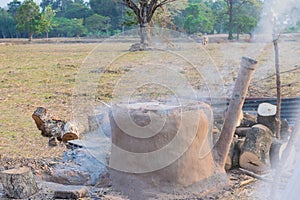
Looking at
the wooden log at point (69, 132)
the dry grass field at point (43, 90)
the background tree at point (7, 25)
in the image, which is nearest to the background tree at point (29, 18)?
the background tree at point (7, 25)

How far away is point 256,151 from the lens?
4219mm

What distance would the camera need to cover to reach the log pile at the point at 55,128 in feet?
17.9

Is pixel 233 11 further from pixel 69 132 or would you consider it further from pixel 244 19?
pixel 69 132

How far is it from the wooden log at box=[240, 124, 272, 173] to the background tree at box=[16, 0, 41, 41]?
3815 centimetres

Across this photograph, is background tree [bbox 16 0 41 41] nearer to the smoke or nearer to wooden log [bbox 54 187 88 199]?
the smoke

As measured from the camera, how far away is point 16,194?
3.55 meters

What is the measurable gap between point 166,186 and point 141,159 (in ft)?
1.09

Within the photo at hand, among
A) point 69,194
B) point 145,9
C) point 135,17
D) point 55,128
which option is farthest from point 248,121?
point 135,17

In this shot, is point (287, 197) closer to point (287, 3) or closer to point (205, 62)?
point (287, 3)

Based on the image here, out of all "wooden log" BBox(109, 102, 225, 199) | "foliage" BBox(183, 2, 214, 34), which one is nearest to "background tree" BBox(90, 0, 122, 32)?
"foliage" BBox(183, 2, 214, 34)

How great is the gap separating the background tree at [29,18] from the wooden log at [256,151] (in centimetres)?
3815

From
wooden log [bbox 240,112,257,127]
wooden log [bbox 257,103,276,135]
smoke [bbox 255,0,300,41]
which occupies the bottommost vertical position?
wooden log [bbox 240,112,257,127]

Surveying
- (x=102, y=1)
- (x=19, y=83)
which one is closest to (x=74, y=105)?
(x=19, y=83)

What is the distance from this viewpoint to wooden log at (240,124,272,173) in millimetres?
4230
